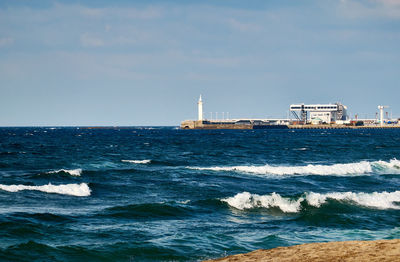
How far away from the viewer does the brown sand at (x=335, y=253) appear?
9.69 meters

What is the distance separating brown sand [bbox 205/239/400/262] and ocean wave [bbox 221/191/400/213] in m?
9.50

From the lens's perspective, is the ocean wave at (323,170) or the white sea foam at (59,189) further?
the ocean wave at (323,170)

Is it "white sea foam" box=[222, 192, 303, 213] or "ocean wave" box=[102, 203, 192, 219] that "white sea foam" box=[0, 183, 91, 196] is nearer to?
"ocean wave" box=[102, 203, 192, 219]

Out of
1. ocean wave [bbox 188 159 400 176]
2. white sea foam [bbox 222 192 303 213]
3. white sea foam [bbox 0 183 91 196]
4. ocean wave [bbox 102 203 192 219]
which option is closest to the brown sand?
ocean wave [bbox 102 203 192 219]

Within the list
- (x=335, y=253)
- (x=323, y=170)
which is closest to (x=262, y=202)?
(x=335, y=253)

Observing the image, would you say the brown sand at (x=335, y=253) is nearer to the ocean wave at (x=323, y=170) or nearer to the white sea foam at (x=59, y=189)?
the white sea foam at (x=59, y=189)

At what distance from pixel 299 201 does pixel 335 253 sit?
468 inches

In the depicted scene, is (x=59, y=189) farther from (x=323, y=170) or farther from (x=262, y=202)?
(x=323, y=170)

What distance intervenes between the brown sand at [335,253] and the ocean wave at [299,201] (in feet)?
31.2

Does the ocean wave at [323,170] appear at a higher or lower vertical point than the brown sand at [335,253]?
lower

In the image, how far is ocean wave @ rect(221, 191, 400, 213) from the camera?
21250mm

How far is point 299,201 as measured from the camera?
22.0m

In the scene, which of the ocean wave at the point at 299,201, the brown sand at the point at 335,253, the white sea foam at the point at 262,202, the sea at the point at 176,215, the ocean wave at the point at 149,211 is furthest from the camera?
the ocean wave at the point at 299,201

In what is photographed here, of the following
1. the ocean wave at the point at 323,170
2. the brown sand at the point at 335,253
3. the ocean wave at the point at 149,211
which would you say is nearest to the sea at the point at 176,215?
the ocean wave at the point at 149,211
